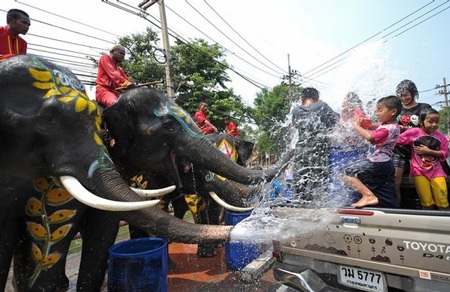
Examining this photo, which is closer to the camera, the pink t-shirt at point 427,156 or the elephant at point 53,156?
the elephant at point 53,156

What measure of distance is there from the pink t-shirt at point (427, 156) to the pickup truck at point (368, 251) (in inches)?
57.5

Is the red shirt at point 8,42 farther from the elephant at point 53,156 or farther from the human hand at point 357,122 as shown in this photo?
the human hand at point 357,122

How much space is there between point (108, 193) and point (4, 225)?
1227 mm

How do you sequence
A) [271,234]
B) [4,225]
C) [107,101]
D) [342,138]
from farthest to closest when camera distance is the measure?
[107,101] → [342,138] → [271,234] → [4,225]

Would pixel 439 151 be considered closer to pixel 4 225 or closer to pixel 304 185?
pixel 304 185

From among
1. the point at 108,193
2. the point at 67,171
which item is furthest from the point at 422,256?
the point at 67,171

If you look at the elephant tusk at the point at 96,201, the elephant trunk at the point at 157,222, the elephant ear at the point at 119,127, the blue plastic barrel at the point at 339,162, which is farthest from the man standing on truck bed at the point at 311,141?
the elephant ear at the point at 119,127

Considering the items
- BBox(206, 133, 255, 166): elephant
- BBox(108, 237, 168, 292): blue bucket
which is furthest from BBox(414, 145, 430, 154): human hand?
BBox(206, 133, 255, 166): elephant

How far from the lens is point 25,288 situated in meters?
3.01

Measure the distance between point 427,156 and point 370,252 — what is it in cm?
177

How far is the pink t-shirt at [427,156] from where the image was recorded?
11.8 ft

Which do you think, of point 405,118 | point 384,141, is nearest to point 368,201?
point 384,141

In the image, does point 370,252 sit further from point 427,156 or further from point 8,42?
point 8,42

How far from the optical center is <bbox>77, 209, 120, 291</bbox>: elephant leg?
357 centimetres
